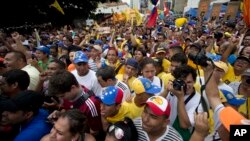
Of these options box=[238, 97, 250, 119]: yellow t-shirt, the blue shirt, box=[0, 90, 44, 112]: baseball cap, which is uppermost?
box=[0, 90, 44, 112]: baseball cap

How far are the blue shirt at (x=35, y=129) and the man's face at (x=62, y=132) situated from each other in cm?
22

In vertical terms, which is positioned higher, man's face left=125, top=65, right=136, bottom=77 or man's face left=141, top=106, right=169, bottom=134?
man's face left=141, top=106, right=169, bottom=134

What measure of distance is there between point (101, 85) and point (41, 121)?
5.35ft

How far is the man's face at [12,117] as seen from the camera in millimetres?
3062

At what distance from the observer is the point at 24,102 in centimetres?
314

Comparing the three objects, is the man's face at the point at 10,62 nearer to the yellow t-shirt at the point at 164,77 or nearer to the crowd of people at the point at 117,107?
the crowd of people at the point at 117,107

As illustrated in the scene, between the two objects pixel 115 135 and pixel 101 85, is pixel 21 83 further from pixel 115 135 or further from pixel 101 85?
pixel 115 135

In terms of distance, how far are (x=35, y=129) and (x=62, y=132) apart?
1.27ft

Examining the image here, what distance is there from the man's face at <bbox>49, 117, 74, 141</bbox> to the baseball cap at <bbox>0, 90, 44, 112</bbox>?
20.5 inches

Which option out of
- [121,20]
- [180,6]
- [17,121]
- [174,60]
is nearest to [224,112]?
[17,121]

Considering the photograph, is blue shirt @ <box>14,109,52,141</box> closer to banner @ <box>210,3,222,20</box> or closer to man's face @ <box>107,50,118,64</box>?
man's face @ <box>107,50,118,64</box>

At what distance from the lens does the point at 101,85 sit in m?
4.66

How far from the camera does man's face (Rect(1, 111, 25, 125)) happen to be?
3062 millimetres

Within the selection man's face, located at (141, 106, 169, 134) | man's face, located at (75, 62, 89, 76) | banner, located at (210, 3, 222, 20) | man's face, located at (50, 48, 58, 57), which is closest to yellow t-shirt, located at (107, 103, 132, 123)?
man's face, located at (141, 106, 169, 134)
